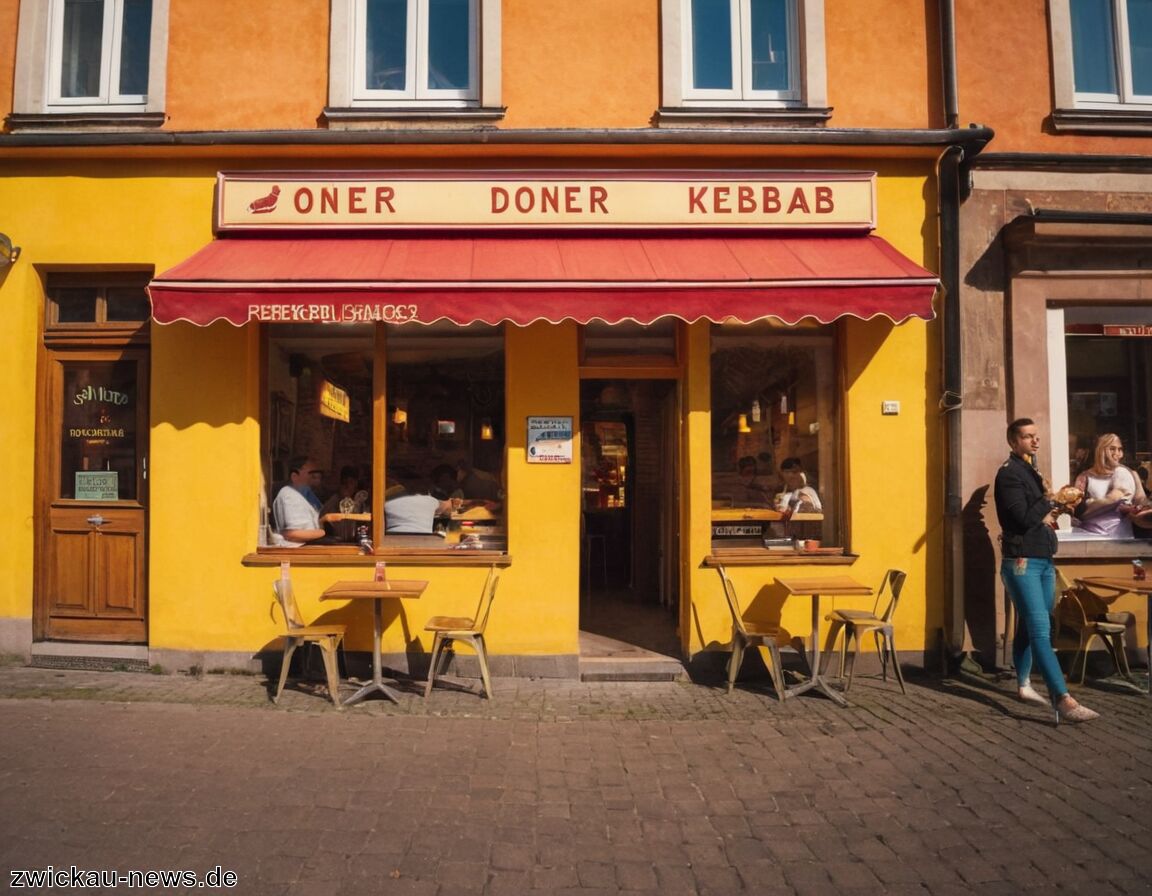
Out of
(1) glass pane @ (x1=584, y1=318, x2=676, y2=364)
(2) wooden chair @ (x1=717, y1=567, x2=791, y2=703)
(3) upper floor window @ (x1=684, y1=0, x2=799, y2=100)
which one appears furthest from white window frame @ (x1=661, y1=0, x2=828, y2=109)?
(2) wooden chair @ (x1=717, y1=567, x2=791, y2=703)

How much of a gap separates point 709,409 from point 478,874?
431 cm

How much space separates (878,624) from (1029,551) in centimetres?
119

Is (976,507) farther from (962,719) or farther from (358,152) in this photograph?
(358,152)

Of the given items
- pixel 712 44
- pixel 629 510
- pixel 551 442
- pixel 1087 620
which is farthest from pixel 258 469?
pixel 1087 620

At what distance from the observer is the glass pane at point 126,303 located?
22.3 feet

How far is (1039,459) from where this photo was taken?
6777 mm

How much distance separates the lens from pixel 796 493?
690 centimetres

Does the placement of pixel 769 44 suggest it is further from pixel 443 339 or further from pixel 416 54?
pixel 443 339

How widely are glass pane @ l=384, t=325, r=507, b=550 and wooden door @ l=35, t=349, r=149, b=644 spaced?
2253 millimetres

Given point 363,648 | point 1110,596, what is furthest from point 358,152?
point 1110,596

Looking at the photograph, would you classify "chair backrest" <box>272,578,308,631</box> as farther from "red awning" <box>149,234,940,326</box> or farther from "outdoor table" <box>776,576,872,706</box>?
"outdoor table" <box>776,576,872,706</box>

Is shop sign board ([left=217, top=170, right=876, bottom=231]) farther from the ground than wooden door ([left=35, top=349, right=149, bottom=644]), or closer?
farther from the ground

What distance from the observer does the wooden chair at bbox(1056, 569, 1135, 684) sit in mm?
6152

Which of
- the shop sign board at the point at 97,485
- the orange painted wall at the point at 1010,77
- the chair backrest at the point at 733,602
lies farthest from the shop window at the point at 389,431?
the orange painted wall at the point at 1010,77
